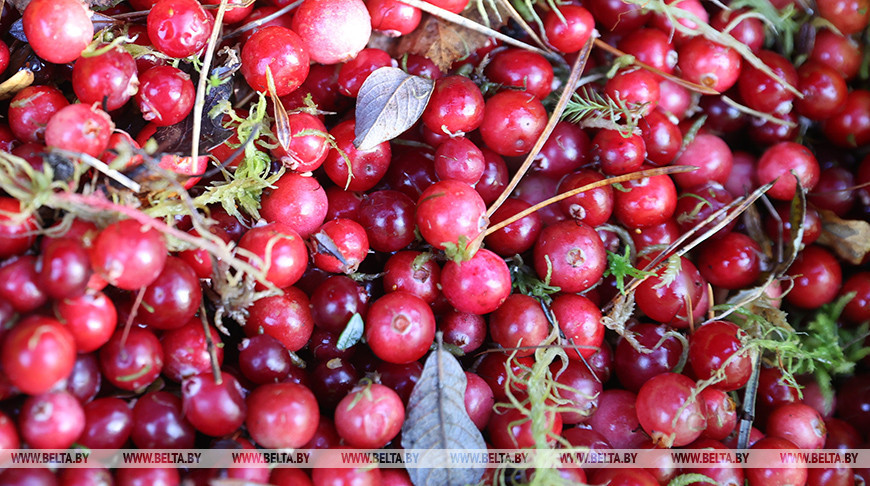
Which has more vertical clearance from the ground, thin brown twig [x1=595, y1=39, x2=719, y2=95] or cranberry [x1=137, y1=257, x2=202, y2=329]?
thin brown twig [x1=595, y1=39, x2=719, y2=95]

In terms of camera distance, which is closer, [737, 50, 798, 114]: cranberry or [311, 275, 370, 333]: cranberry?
[311, 275, 370, 333]: cranberry

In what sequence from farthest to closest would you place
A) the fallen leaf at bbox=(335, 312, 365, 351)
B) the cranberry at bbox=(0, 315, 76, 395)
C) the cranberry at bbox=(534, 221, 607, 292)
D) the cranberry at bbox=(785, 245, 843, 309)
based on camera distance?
the cranberry at bbox=(785, 245, 843, 309), the cranberry at bbox=(534, 221, 607, 292), the fallen leaf at bbox=(335, 312, 365, 351), the cranberry at bbox=(0, 315, 76, 395)

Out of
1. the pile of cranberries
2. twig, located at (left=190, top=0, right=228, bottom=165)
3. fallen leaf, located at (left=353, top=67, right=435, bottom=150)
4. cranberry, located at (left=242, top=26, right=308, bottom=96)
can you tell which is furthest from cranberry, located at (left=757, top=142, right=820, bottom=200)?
twig, located at (left=190, top=0, right=228, bottom=165)

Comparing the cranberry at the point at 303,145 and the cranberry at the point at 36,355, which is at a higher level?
the cranberry at the point at 303,145

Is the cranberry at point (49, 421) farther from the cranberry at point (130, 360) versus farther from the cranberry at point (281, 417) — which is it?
the cranberry at point (281, 417)

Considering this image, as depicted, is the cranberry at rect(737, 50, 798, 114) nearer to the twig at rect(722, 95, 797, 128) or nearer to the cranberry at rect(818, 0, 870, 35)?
the twig at rect(722, 95, 797, 128)

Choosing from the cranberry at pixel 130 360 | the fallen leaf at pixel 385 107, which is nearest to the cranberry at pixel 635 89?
the fallen leaf at pixel 385 107

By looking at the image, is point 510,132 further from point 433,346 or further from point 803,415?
point 803,415

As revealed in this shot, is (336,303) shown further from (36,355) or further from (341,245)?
(36,355)
